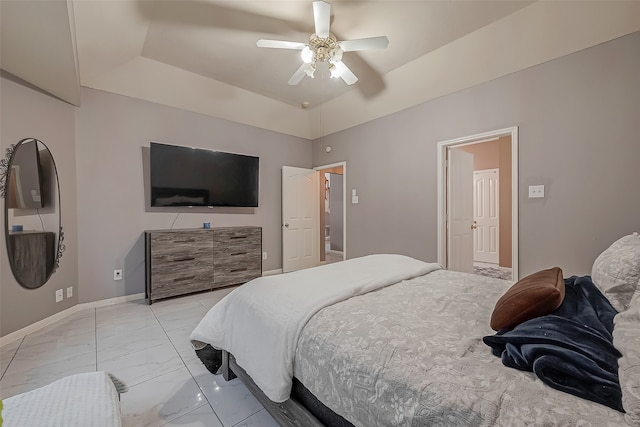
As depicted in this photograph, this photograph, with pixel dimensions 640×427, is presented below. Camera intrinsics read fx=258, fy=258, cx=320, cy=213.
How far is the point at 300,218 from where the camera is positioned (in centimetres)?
497

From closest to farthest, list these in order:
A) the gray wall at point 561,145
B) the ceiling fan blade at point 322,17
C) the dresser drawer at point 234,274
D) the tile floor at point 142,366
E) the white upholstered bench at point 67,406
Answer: the white upholstered bench at point 67,406
the tile floor at point 142,366
the ceiling fan blade at point 322,17
the gray wall at point 561,145
the dresser drawer at point 234,274

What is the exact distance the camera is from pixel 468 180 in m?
3.83

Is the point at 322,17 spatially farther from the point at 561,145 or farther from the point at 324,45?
the point at 561,145

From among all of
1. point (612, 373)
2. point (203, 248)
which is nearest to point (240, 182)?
point (203, 248)

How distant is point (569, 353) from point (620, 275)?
2.41 ft

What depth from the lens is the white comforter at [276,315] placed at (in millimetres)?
1171

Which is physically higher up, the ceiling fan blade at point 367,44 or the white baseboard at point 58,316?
the ceiling fan blade at point 367,44

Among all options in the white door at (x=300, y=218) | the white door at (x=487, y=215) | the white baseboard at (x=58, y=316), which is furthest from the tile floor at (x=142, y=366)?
the white door at (x=487, y=215)

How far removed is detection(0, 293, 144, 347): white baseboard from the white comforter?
1.96 meters

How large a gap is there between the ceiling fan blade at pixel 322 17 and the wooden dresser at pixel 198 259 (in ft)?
8.91

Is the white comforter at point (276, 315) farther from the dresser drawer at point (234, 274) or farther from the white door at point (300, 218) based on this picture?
the white door at point (300, 218)

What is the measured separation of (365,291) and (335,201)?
579 cm

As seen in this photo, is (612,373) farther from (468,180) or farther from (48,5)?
(468,180)

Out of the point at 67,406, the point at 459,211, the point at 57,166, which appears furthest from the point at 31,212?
the point at 459,211
